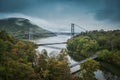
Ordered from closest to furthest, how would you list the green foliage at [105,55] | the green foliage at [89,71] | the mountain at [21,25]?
the green foliage at [89,71], the green foliage at [105,55], the mountain at [21,25]

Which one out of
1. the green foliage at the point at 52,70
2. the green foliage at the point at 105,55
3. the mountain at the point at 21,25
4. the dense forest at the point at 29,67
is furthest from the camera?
the mountain at the point at 21,25

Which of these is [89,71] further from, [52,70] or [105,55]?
[105,55]

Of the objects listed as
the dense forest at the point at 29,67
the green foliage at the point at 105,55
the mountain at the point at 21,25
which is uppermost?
the mountain at the point at 21,25

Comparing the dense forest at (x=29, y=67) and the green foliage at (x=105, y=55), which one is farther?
the green foliage at (x=105, y=55)

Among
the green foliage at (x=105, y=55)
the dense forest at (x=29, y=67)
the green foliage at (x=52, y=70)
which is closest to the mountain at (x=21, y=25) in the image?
the green foliage at (x=105, y=55)

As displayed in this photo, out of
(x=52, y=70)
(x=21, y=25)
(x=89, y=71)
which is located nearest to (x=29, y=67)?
(x=52, y=70)

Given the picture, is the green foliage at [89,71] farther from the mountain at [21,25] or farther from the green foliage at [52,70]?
the mountain at [21,25]

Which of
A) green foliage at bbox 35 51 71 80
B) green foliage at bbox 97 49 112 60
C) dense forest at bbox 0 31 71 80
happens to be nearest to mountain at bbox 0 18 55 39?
green foliage at bbox 97 49 112 60

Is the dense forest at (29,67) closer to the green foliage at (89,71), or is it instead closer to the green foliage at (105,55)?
the green foliage at (89,71)

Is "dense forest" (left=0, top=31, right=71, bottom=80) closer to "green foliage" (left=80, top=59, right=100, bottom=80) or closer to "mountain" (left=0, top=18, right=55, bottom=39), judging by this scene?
"green foliage" (left=80, top=59, right=100, bottom=80)

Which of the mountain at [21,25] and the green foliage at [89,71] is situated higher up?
the mountain at [21,25]

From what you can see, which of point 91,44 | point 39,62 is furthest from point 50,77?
point 91,44

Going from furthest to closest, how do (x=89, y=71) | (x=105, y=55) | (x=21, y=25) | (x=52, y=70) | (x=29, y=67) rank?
(x=21, y=25), (x=105, y=55), (x=89, y=71), (x=52, y=70), (x=29, y=67)
